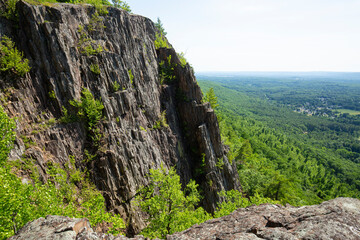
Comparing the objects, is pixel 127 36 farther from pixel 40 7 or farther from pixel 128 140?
pixel 128 140

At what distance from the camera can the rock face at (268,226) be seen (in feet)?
27.2

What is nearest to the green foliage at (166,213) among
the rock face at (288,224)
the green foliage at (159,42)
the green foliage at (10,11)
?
the rock face at (288,224)

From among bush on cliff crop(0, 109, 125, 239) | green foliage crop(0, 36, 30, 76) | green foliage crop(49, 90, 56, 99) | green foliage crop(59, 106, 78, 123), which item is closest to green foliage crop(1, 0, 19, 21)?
green foliage crop(0, 36, 30, 76)

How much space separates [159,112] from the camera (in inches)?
1186

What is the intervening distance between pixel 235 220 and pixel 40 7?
29025 millimetres

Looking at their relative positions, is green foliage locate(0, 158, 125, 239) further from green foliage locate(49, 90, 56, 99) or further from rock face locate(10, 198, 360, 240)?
green foliage locate(49, 90, 56, 99)

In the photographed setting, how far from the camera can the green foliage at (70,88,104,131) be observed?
19.9 m

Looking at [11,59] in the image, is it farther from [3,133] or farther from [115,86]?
[115,86]

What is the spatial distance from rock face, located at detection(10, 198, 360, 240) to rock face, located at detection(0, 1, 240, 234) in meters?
8.77

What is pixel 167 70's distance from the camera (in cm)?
3356

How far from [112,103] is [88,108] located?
130 inches

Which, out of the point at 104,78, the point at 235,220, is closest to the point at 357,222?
the point at 235,220

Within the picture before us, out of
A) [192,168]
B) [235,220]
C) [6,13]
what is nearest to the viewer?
[235,220]

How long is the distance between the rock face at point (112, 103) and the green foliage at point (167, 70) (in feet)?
2.18
